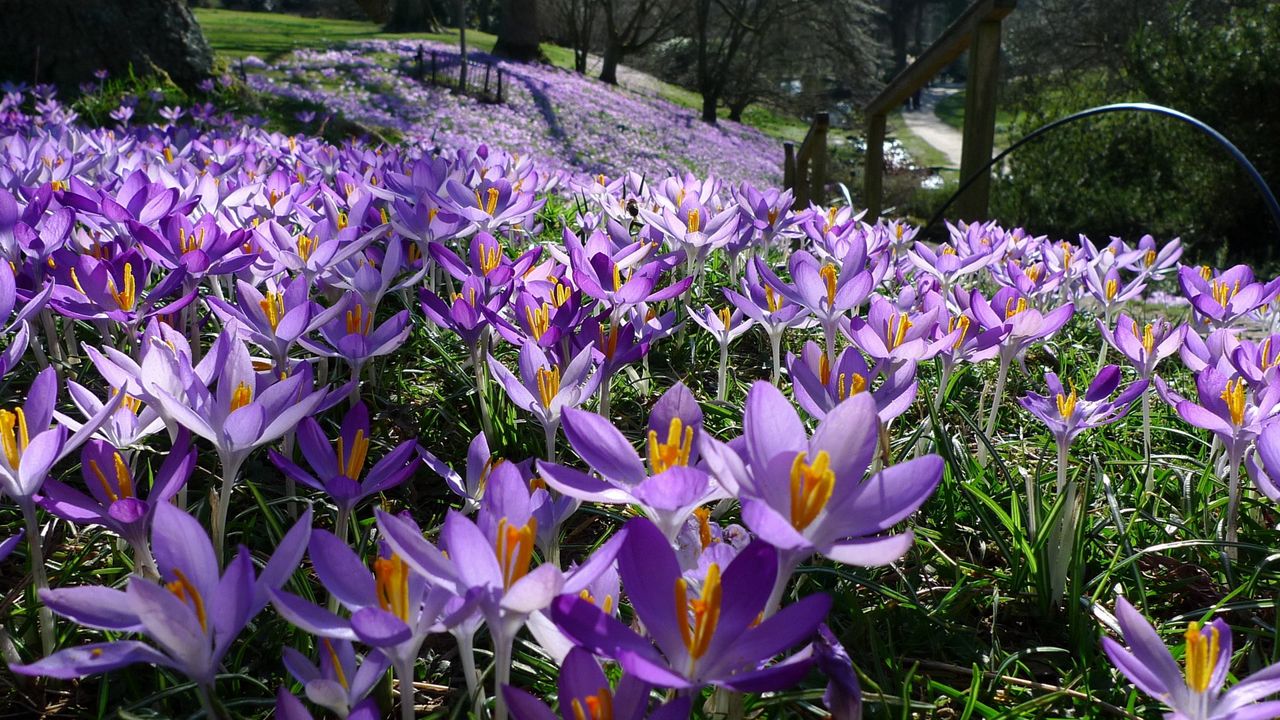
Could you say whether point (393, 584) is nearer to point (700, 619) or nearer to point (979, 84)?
point (700, 619)

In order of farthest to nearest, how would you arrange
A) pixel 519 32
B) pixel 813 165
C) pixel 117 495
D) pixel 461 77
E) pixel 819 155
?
pixel 519 32
pixel 461 77
pixel 813 165
pixel 819 155
pixel 117 495

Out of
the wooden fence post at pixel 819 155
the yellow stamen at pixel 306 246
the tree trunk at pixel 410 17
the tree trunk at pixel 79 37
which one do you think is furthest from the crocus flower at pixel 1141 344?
the tree trunk at pixel 410 17

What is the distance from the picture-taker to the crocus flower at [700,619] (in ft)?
1.81

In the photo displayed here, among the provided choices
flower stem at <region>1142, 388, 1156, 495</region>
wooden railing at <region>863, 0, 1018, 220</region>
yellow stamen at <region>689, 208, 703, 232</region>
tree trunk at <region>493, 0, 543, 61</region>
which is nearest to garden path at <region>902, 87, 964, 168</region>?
tree trunk at <region>493, 0, 543, 61</region>

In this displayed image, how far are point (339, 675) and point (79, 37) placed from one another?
24.7 feet

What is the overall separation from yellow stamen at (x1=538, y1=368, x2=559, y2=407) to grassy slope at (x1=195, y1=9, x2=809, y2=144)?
1548 centimetres

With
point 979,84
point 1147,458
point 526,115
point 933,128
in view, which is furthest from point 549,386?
point 933,128

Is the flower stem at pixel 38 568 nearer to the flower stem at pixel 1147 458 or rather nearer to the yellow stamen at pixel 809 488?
the yellow stamen at pixel 809 488

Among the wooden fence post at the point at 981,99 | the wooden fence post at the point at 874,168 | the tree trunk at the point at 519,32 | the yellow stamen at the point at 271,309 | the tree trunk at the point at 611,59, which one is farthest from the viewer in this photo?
the tree trunk at the point at 611,59

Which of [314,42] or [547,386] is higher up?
[314,42]

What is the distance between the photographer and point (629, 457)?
2.40 feet

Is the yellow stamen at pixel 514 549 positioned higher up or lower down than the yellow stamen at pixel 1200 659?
higher up

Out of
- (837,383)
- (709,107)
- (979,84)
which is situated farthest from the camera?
(709,107)

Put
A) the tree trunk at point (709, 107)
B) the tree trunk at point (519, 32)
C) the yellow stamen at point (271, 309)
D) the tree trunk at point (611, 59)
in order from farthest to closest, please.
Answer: the tree trunk at point (611, 59)
the tree trunk at point (709, 107)
the tree trunk at point (519, 32)
the yellow stamen at point (271, 309)
